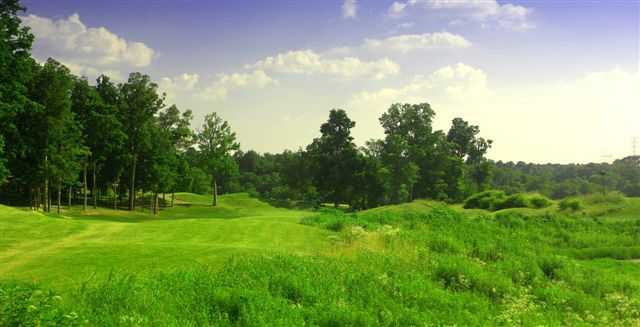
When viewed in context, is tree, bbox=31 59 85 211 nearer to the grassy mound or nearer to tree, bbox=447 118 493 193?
the grassy mound

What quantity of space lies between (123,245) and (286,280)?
22.1ft

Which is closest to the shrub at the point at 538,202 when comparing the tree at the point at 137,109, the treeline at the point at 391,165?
the treeline at the point at 391,165

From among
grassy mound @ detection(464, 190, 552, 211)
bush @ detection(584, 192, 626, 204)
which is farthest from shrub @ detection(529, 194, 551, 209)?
bush @ detection(584, 192, 626, 204)

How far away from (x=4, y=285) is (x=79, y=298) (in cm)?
170

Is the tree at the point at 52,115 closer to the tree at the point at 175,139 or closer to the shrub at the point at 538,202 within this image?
the tree at the point at 175,139

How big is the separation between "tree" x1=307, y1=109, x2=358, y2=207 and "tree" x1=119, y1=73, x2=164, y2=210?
88.9 feet

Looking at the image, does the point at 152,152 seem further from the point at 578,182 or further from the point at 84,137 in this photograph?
the point at 578,182

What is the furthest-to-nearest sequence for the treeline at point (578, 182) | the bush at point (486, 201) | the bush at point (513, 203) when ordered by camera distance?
the treeline at point (578, 182)
the bush at point (486, 201)
the bush at point (513, 203)

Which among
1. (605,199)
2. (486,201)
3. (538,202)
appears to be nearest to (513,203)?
(538,202)

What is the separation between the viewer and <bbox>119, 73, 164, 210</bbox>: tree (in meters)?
52.2

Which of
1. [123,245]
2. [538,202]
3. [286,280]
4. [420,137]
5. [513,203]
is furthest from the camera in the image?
[420,137]

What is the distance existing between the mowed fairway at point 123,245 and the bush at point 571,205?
3632cm

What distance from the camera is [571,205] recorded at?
47688mm

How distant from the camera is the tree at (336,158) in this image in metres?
69.8
